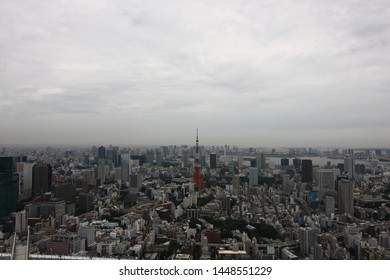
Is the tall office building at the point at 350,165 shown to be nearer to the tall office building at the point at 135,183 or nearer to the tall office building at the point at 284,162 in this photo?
the tall office building at the point at 284,162

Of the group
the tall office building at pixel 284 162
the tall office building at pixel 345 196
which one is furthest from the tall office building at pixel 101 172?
the tall office building at pixel 345 196

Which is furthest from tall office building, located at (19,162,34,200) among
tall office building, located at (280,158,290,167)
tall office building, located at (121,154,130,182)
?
tall office building, located at (280,158,290,167)

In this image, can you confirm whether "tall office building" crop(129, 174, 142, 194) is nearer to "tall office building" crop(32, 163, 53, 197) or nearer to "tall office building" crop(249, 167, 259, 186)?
"tall office building" crop(32, 163, 53, 197)

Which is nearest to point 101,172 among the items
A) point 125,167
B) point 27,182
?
point 125,167

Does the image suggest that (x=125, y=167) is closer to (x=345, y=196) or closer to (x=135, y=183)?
(x=135, y=183)
